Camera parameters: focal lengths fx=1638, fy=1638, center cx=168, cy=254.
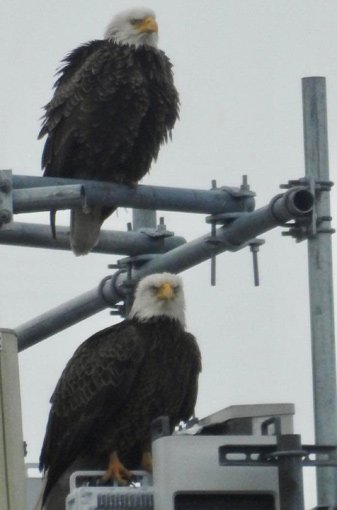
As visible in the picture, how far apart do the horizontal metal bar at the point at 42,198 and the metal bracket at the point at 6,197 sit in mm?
98

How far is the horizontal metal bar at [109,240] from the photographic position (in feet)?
23.9

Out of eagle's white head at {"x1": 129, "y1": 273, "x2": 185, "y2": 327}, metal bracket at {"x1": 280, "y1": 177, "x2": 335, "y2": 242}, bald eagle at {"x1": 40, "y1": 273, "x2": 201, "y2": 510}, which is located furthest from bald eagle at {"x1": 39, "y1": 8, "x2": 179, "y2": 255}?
metal bracket at {"x1": 280, "y1": 177, "x2": 335, "y2": 242}

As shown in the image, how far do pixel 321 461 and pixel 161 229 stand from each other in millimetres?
2810

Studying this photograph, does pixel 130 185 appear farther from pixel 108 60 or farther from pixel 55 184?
pixel 108 60

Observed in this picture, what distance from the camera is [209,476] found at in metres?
4.80

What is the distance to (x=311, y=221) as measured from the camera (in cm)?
622

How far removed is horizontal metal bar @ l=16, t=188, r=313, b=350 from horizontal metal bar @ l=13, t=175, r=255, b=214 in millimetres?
108

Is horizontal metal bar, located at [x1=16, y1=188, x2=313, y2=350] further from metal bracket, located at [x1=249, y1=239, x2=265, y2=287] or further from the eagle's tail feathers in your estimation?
the eagle's tail feathers

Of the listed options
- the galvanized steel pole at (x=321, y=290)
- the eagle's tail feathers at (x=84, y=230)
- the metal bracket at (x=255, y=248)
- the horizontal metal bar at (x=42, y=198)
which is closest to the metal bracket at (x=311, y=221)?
the galvanized steel pole at (x=321, y=290)

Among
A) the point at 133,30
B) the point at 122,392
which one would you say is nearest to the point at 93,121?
the point at 133,30

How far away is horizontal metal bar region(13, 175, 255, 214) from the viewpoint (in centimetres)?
699

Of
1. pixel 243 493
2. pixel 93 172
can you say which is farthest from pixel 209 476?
pixel 93 172

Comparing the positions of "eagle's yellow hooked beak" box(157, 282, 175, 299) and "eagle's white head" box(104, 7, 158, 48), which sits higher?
"eagle's white head" box(104, 7, 158, 48)

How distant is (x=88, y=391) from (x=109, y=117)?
231 centimetres
